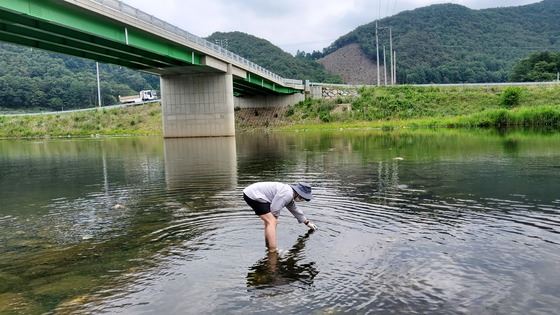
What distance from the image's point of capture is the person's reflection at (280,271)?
26.0 ft

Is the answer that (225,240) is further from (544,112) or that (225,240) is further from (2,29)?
(544,112)

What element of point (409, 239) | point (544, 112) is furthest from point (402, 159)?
point (544, 112)

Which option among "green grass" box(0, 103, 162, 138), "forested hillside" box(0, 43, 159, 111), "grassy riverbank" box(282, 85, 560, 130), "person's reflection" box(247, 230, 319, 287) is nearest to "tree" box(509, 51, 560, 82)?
"grassy riverbank" box(282, 85, 560, 130)

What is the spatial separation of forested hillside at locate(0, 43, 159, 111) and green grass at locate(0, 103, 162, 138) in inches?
1490

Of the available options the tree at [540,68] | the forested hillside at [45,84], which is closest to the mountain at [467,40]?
the tree at [540,68]

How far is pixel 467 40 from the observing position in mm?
172250

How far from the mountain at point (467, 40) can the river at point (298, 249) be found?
13909 cm

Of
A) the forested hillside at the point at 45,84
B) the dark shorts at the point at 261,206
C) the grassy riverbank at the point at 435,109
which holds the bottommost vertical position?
the dark shorts at the point at 261,206

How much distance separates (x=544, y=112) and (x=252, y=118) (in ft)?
158

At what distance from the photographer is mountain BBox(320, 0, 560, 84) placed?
14912cm

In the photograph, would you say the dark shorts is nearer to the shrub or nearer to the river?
the river

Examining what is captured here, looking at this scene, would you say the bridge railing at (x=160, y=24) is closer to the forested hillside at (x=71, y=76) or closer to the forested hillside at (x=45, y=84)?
the forested hillside at (x=71, y=76)

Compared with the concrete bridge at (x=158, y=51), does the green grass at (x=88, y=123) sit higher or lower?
lower

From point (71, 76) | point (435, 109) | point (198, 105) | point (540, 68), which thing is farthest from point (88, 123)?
point (540, 68)
